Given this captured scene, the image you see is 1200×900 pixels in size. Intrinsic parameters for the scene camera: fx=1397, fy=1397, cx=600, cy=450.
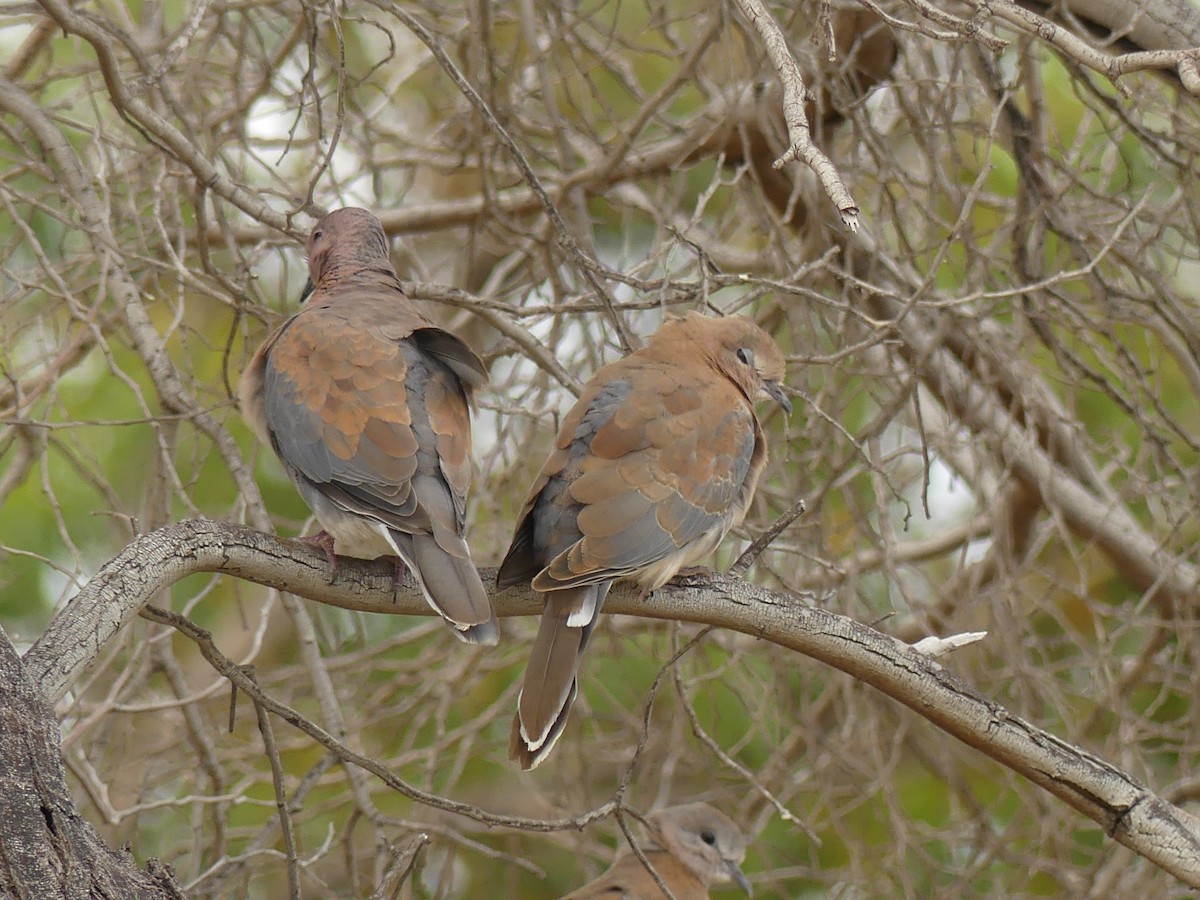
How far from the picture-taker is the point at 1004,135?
4.52m

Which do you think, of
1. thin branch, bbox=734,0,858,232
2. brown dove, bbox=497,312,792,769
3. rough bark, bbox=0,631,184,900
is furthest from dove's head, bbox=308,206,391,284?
rough bark, bbox=0,631,184,900

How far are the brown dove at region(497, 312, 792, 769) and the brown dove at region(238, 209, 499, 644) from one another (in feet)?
0.88

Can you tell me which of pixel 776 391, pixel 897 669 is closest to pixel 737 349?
pixel 776 391

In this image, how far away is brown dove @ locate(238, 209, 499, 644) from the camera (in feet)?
10.2

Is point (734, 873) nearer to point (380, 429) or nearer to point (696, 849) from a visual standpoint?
point (696, 849)

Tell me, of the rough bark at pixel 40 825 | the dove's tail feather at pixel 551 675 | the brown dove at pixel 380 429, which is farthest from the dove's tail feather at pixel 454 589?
the rough bark at pixel 40 825

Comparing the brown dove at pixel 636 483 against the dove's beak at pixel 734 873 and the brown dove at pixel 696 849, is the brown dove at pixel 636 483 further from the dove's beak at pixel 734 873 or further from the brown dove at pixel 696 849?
the dove's beak at pixel 734 873

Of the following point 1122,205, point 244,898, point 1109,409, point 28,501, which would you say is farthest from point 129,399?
point 1109,409

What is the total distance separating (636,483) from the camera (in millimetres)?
3607

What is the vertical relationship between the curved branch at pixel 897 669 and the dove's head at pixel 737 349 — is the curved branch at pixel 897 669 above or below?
below

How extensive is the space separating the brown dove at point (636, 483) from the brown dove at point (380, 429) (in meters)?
0.27

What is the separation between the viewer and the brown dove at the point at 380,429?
3094 mm

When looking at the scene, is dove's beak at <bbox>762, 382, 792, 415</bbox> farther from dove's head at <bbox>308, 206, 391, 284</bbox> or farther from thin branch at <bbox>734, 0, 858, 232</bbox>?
thin branch at <bbox>734, 0, 858, 232</bbox>

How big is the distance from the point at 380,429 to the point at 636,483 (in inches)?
27.0
